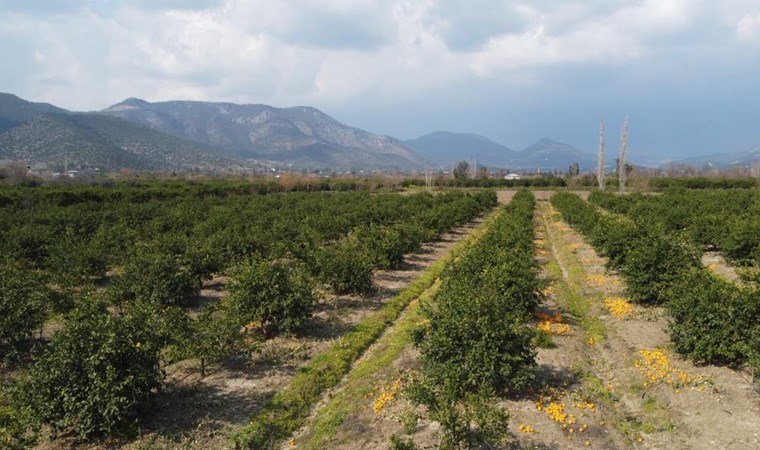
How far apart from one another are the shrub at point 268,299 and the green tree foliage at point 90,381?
401 cm

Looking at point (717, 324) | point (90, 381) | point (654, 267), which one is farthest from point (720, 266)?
point (90, 381)

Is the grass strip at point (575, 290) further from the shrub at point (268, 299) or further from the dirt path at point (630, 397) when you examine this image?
the shrub at point (268, 299)

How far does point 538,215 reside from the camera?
48312 mm

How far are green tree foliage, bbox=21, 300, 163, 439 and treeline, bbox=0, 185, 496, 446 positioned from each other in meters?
0.02

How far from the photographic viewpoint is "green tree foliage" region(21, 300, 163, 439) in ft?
26.3

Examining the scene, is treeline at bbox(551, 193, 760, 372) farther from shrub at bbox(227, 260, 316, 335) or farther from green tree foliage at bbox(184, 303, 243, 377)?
green tree foliage at bbox(184, 303, 243, 377)

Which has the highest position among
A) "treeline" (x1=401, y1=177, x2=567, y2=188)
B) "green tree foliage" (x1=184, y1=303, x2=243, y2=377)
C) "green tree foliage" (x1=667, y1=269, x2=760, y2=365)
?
"treeline" (x1=401, y1=177, x2=567, y2=188)

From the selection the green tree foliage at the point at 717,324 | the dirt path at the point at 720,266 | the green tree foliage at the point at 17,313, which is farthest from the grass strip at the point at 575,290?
the green tree foliage at the point at 17,313

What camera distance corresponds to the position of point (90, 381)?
818 centimetres

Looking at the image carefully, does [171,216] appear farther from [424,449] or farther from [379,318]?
[424,449]

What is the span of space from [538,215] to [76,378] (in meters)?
45.2

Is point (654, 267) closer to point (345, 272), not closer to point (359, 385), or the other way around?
point (345, 272)

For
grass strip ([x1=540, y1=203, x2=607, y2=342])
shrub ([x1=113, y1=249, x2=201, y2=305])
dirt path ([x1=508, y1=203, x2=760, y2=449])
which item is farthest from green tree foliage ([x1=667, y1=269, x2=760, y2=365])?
shrub ([x1=113, y1=249, x2=201, y2=305])

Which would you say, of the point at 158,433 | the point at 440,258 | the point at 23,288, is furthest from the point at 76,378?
the point at 440,258
